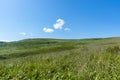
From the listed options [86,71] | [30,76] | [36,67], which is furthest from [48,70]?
[86,71]

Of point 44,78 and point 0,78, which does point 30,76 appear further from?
point 0,78

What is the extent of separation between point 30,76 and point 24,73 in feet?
0.99

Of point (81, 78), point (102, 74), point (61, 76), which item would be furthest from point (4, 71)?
point (102, 74)

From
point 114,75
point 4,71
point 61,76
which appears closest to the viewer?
point 114,75

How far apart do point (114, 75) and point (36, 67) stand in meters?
3.29

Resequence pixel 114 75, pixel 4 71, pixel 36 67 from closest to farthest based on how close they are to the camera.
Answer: pixel 114 75 < pixel 4 71 < pixel 36 67

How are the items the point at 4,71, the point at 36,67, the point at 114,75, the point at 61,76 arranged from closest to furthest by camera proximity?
the point at 114,75 < the point at 61,76 < the point at 4,71 < the point at 36,67

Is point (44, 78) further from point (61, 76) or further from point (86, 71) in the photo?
point (86, 71)

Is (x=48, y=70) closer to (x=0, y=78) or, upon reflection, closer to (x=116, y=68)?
(x=0, y=78)

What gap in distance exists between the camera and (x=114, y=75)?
7266mm

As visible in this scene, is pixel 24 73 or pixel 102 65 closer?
pixel 24 73

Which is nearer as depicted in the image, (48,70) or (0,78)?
(0,78)

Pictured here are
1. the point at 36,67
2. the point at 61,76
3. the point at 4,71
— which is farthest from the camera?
the point at 36,67

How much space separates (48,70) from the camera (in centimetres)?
873
